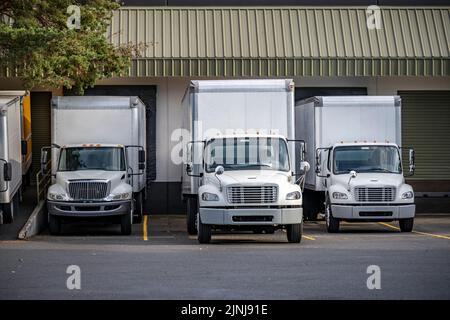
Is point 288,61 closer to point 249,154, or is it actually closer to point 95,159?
point 95,159

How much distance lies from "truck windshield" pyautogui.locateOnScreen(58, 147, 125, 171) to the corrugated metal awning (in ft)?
20.4

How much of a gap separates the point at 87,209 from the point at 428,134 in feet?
47.0

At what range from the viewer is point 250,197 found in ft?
77.1

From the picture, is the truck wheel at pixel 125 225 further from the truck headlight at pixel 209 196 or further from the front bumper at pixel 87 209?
the truck headlight at pixel 209 196

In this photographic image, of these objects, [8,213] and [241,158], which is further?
[8,213]

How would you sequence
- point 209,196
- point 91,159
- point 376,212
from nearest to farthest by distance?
point 209,196, point 376,212, point 91,159

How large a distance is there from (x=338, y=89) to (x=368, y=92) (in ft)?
3.23

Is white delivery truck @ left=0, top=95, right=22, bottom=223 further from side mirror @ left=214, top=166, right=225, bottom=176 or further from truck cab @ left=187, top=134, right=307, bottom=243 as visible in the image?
side mirror @ left=214, top=166, right=225, bottom=176

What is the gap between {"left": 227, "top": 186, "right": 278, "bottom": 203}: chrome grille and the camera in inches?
924

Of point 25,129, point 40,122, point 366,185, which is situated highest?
point 40,122

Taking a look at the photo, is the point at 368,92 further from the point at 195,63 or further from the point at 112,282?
the point at 112,282

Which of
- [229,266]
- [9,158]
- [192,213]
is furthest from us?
[9,158]

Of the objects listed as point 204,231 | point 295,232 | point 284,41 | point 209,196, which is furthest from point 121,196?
point 284,41
